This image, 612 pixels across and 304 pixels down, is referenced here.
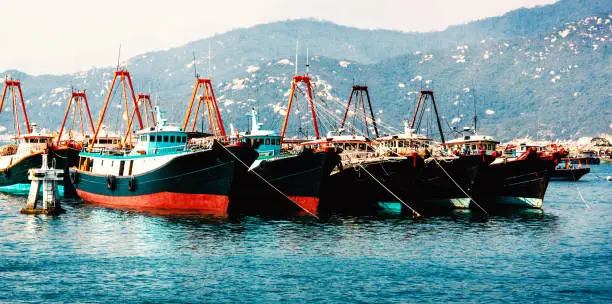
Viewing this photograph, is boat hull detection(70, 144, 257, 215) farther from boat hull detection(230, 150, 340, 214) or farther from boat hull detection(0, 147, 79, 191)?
boat hull detection(0, 147, 79, 191)

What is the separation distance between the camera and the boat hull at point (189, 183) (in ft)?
206

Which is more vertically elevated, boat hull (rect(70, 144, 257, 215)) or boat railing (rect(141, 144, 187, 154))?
boat railing (rect(141, 144, 187, 154))

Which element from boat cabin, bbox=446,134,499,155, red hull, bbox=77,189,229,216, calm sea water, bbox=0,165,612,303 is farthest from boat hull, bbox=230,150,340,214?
boat cabin, bbox=446,134,499,155

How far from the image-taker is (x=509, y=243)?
171ft

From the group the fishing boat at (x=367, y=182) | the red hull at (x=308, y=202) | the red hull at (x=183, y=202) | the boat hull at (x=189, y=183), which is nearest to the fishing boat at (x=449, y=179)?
the fishing boat at (x=367, y=182)

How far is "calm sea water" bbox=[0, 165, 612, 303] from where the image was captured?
36.6 m

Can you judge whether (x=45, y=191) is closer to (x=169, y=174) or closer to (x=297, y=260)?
(x=169, y=174)

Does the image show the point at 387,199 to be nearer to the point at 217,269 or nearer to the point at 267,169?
the point at 267,169

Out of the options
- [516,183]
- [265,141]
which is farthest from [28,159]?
[516,183]

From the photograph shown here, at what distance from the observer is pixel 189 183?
64938mm

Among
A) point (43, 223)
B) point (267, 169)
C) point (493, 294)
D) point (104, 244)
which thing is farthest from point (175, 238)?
point (493, 294)

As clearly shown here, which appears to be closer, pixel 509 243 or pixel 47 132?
pixel 509 243

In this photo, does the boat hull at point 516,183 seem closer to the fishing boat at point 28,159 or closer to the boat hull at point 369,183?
the boat hull at point 369,183

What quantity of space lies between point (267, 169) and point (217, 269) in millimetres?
27300
